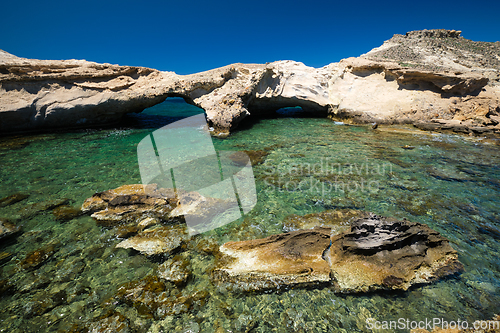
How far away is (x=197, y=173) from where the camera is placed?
6.23 meters

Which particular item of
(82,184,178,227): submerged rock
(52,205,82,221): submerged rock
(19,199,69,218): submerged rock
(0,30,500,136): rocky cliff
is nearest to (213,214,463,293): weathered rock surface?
(82,184,178,227): submerged rock

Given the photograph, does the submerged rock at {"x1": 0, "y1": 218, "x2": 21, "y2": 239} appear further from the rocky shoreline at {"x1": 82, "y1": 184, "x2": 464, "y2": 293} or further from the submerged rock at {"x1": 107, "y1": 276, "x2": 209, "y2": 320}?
the submerged rock at {"x1": 107, "y1": 276, "x2": 209, "y2": 320}

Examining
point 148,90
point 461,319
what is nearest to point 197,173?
point 461,319

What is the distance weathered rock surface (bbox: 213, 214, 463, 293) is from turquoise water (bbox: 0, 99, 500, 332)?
0.14 metres

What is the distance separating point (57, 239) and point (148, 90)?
32.6ft

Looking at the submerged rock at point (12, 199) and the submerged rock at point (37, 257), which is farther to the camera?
the submerged rock at point (12, 199)

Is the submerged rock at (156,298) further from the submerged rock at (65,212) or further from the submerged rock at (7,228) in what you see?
the submerged rock at (7,228)

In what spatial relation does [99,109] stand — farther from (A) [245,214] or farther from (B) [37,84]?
→ (A) [245,214]

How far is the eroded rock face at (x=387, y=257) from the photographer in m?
2.66

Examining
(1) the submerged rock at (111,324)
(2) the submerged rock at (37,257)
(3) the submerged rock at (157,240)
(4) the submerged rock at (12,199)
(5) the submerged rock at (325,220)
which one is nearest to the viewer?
(1) the submerged rock at (111,324)

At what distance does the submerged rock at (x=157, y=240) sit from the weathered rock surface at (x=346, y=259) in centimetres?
81

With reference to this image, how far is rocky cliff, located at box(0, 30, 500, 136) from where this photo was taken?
10031mm

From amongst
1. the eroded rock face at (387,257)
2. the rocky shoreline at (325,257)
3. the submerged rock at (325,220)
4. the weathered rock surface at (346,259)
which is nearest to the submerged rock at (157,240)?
the rocky shoreline at (325,257)

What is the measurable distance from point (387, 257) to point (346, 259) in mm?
562
